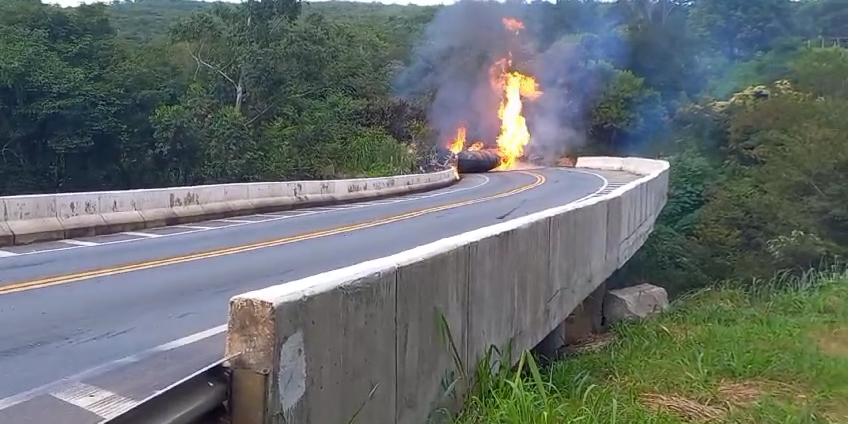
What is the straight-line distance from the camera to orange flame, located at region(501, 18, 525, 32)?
2404 inches

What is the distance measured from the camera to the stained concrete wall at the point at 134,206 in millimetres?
14500

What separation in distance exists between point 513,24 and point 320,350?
58852mm

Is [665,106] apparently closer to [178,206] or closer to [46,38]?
[46,38]

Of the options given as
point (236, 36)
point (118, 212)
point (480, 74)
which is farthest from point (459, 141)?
point (118, 212)

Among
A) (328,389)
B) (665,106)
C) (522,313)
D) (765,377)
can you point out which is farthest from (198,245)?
(665,106)

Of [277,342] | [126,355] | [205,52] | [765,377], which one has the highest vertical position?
[205,52]

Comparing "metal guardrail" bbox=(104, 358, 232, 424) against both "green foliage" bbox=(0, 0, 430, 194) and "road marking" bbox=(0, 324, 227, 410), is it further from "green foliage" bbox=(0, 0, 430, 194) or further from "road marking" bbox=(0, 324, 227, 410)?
"green foliage" bbox=(0, 0, 430, 194)

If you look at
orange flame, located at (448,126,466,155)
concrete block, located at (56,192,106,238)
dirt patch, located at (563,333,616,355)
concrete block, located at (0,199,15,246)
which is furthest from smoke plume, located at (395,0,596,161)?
concrete block, located at (0,199,15,246)

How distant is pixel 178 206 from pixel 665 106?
50.3 meters

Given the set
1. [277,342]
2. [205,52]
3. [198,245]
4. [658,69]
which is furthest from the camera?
[658,69]

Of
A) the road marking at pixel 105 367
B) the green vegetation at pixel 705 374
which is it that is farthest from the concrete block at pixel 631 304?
the road marking at pixel 105 367

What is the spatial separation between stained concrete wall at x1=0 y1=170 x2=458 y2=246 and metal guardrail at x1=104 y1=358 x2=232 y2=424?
10.9 metres

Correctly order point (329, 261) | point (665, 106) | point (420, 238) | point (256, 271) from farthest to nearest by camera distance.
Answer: point (665, 106) < point (420, 238) < point (329, 261) < point (256, 271)

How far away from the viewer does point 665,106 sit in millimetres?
64375
